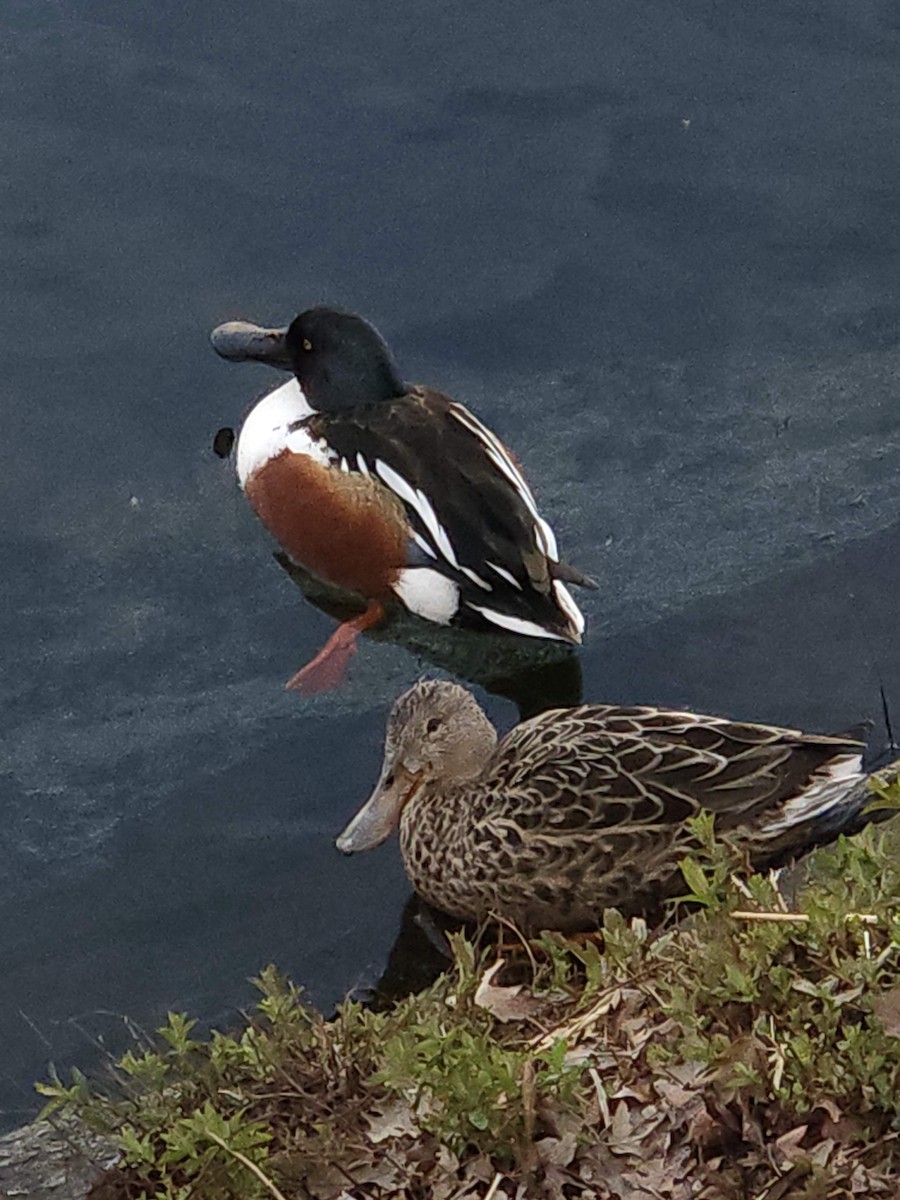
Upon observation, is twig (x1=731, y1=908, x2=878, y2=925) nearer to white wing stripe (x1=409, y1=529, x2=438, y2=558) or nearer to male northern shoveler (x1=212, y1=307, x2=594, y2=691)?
male northern shoveler (x1=212, y1=307, x2=594, y2=691)

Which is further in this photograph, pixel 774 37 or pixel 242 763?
pixel 774 37

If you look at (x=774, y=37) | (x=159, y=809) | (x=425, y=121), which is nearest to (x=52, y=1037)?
(x=159, y=809)

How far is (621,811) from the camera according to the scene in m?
4.66

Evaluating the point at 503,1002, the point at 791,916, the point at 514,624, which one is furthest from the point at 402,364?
the point at 791,916

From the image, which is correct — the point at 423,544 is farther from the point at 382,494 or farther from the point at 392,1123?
the point at 392,1123

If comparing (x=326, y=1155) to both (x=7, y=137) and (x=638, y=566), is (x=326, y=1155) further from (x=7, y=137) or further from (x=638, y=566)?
(x=7, y=137)

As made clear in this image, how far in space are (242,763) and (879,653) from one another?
1895 mm

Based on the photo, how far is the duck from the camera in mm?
4660

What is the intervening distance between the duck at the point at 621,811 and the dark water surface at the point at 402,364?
0.39 meters

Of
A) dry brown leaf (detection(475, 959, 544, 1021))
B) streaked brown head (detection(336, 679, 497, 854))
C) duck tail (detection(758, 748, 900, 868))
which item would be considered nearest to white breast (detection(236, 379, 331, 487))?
streaked brown head (detection(336, 679, 497, 854))

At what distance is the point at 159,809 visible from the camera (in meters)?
5.25

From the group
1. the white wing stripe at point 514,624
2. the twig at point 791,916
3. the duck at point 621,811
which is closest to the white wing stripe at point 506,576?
the white wing stripe at point 514,624

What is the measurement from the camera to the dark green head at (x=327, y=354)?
6230mm

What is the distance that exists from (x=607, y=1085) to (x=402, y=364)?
4.17 metres
